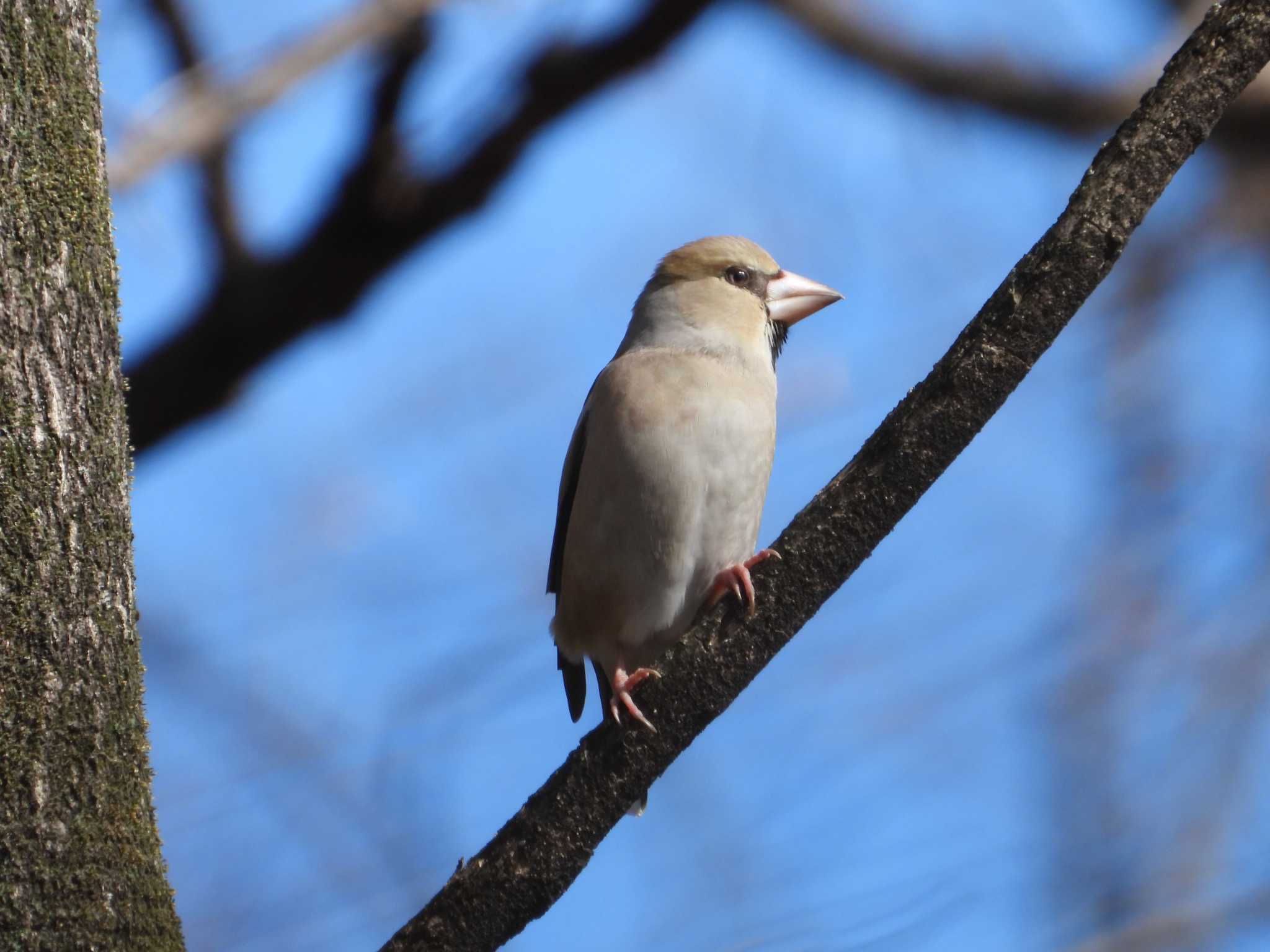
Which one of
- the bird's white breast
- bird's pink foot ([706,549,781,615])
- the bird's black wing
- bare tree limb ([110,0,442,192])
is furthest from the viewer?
bare tree limb ([110,0,442,192])

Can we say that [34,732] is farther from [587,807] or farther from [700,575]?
[700,575]

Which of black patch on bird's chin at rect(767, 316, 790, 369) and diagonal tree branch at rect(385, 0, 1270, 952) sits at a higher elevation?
black patch on bird's chin at rect(767, 316, 790, 369)

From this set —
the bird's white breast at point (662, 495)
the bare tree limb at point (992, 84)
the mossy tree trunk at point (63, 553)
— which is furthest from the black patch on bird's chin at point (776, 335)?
the mossy tree trunk at point (63, 553)

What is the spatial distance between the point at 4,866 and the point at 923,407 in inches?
64.5

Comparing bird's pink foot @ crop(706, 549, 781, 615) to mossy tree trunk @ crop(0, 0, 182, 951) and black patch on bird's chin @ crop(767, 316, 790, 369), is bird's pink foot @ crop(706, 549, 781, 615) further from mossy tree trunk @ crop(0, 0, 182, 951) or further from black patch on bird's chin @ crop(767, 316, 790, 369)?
black patch on bird's chin @ crop(767, 316, 790, 369)

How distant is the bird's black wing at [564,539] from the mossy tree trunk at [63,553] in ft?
6.51

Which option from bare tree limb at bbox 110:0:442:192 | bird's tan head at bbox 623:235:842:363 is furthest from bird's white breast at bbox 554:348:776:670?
bare tree limb at bbox 110:0:442:192

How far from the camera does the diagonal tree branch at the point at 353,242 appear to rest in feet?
15.9

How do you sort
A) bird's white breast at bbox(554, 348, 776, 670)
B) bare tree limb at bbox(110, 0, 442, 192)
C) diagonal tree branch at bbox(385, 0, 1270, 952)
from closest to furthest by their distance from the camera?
diagonal tree branch at bbox(385, 0, 1270, 952), bird's white breast at bbox(554, 348, 776, 670), bare tree limb at bbox(110, 0, 442, 192)

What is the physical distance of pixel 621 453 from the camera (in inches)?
152

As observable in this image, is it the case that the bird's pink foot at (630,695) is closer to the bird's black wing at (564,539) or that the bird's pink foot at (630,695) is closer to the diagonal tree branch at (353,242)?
the bird's black wing at (564,539)

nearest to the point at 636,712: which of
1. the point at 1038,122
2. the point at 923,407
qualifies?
the point at 923,407

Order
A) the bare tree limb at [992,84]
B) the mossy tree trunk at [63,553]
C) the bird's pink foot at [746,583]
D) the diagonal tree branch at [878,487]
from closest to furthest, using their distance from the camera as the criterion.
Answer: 1. the mossy tree trunk at [63,553]
2. the diagonal tree branch at [878,487]
3. the bird's pink foot at [746,583]
4. the bare tree limb at [992,84]

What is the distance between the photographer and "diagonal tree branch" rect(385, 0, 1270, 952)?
2314 mm
